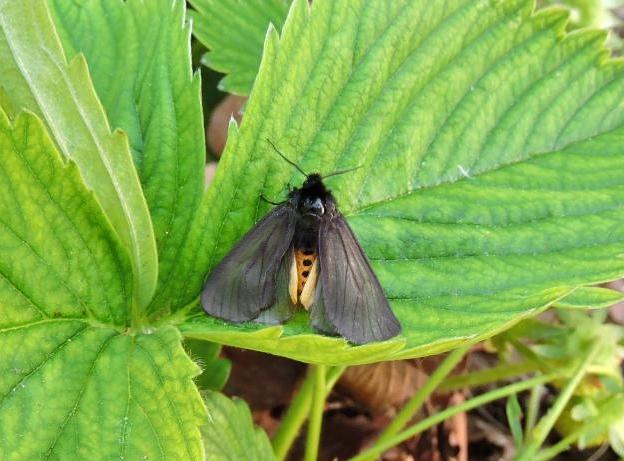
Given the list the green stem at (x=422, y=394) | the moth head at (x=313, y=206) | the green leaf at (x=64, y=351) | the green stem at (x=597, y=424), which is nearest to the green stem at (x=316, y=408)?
the green stem at (x=422, y=394)

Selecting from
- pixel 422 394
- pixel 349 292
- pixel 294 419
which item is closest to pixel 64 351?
pixel 349 292

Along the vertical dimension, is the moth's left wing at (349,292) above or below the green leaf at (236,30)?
below

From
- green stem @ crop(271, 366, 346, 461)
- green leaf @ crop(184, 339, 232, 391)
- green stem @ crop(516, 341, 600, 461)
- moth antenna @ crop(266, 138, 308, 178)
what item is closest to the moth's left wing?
moth antenna @ crop(266, 138, 308, 178)

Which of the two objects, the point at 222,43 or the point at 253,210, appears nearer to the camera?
the point at 253,210

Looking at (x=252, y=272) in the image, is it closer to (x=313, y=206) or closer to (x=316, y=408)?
(x=313, y=206)

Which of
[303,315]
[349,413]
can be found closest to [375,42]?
[303,315]

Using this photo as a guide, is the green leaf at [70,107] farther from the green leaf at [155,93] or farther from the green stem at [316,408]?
the green stem at [316,408]

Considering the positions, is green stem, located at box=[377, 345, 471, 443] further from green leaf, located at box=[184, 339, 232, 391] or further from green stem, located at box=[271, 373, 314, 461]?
green leaf, located at box=[184, 339, 232, 391]

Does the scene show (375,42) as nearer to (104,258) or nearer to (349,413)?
(104,258)
